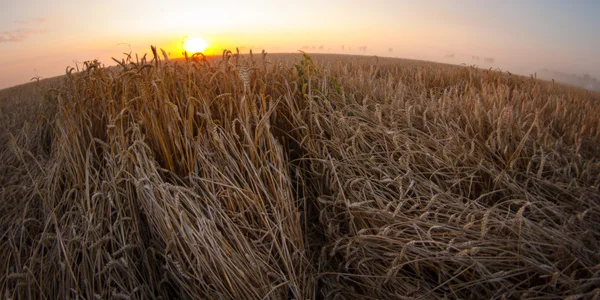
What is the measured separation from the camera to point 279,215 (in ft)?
5.40

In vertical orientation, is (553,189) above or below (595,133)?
below

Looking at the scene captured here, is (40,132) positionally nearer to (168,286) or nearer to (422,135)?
(168,286)

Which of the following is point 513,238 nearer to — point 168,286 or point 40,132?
point 168,286

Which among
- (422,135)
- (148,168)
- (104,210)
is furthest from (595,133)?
(104,210)

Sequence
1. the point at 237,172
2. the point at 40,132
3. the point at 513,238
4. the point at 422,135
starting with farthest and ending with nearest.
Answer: the point at 40,132, the point at 422,135, the point at 237,172, the point at 513,238

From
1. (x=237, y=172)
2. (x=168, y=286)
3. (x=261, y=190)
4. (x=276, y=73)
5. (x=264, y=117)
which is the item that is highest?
(x=276, y=73)

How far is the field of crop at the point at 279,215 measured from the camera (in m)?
1.41

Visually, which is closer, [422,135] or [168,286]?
[168,286]

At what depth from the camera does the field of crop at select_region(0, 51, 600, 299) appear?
1410 millimetres

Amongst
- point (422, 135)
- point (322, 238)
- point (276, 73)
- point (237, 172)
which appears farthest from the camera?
point (276, 73)

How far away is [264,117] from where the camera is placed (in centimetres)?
185

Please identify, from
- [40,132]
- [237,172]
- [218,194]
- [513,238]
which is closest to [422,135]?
[513,238]

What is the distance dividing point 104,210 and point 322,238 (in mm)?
1262

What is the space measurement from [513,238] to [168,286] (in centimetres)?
178
